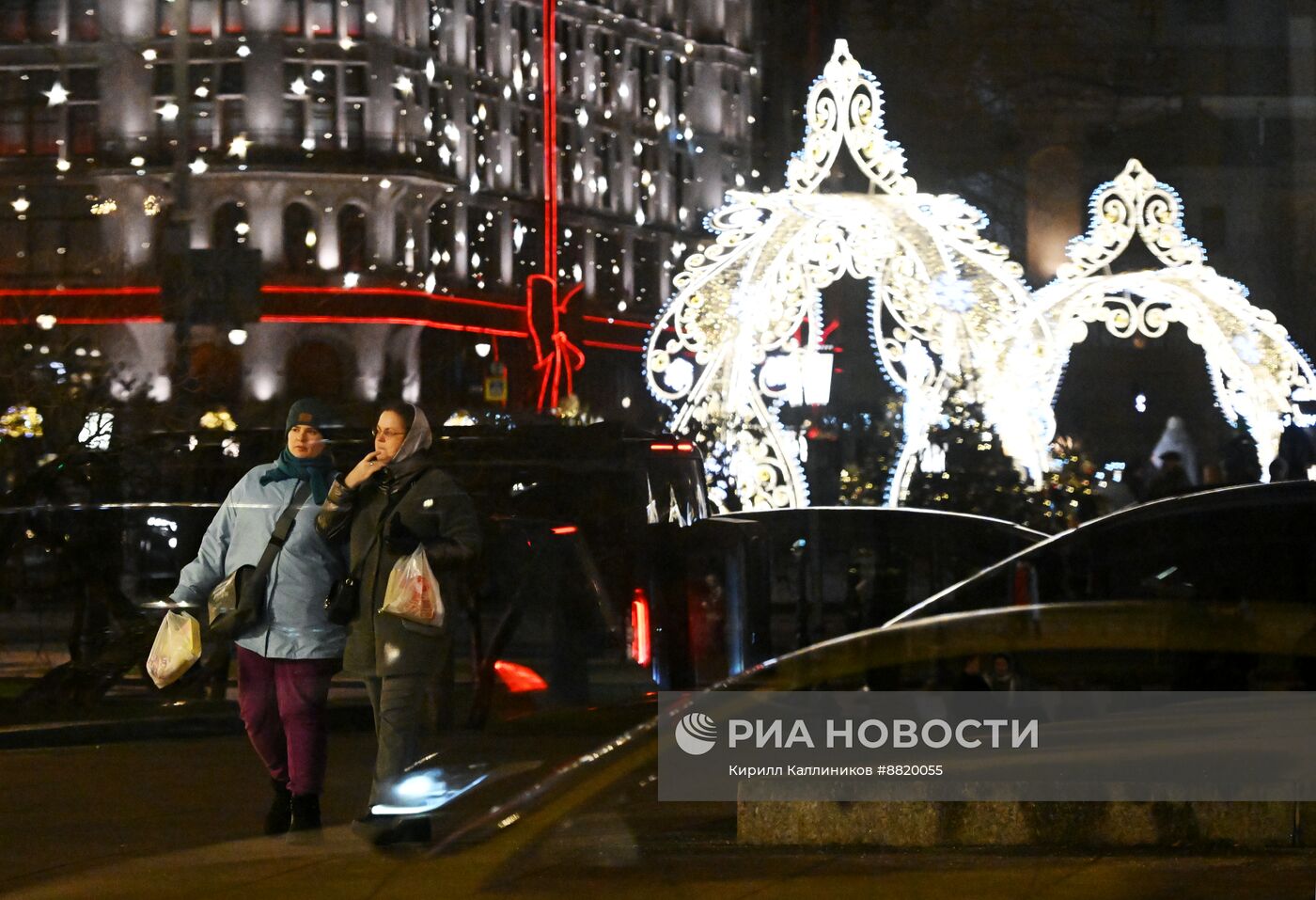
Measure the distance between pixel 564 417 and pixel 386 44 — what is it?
413 centimetres

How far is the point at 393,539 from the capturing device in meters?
5.67

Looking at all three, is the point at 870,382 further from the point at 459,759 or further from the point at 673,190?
the point at 459,759

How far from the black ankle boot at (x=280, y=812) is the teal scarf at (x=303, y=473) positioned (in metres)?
0.98

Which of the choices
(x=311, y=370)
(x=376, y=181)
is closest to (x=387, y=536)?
(x=311, y=370)

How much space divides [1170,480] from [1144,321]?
3.20 ft

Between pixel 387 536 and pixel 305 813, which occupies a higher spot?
pixel 387 536

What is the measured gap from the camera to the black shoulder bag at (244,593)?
18.6 ft

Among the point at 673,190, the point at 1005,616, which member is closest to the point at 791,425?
the point at 673,190

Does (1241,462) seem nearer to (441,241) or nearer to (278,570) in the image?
(441,241)

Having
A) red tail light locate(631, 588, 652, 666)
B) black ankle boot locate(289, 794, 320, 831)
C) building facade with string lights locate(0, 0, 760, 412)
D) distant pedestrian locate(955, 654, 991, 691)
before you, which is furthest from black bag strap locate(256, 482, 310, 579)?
building facade with string lights locate(0, 0, 760, 412)

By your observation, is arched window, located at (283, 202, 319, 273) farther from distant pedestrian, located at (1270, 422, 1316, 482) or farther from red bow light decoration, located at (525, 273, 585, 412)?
distant pedestrian, located at (1270, 422, 1316, 482)

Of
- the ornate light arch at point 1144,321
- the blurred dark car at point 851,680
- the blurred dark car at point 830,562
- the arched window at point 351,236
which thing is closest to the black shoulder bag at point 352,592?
the blurred dark car at point 851,680

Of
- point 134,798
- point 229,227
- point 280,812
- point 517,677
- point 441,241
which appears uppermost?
point 229,227
